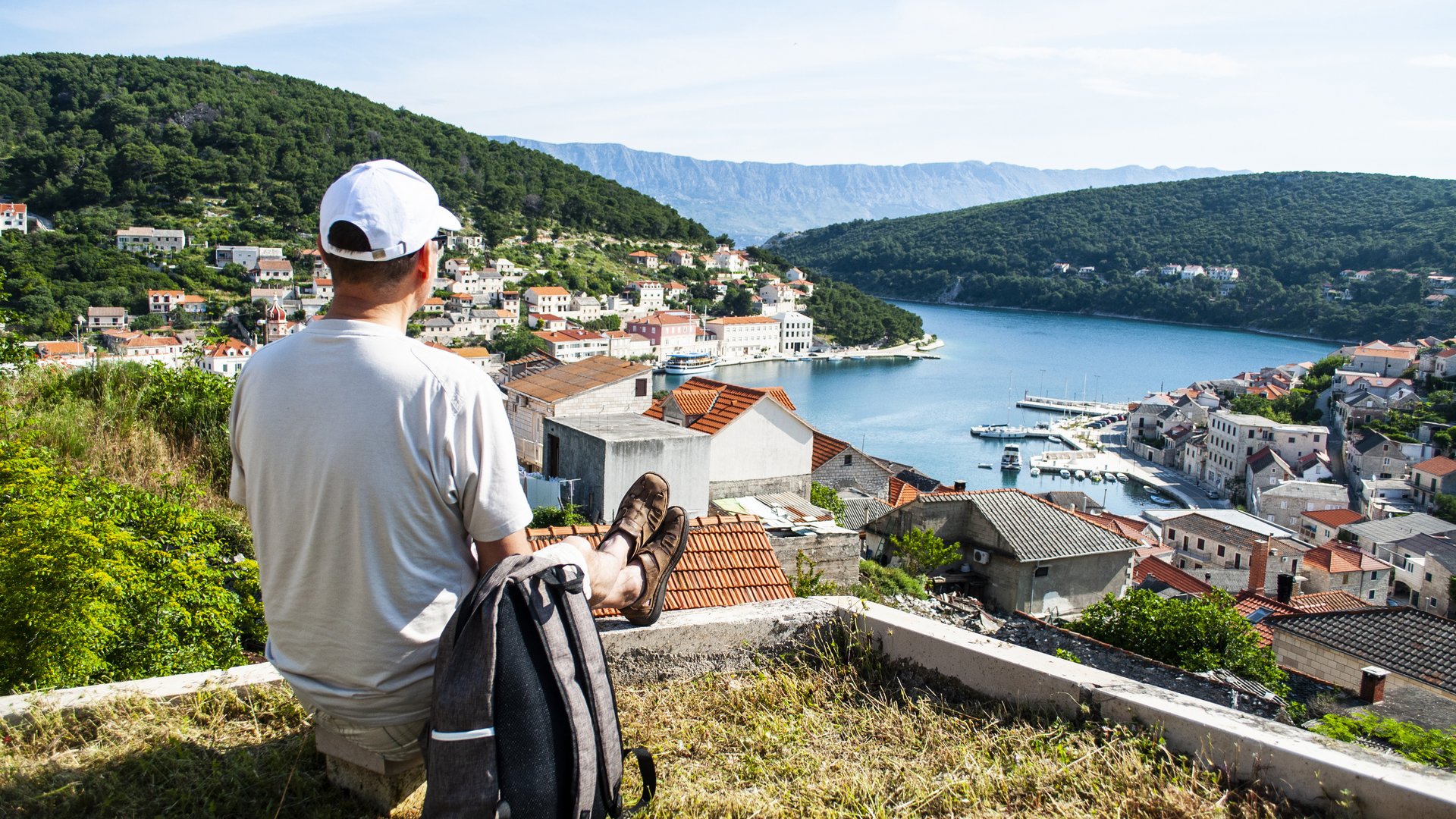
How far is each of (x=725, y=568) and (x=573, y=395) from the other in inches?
348

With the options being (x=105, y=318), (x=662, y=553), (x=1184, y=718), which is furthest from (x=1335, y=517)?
(x=105, y=318)

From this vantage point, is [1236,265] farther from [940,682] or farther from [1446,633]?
[940,682]

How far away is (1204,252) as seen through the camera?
8450 cm

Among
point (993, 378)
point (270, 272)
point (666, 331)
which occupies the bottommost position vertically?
point (993, 378)

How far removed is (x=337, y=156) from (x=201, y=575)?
66.5 m

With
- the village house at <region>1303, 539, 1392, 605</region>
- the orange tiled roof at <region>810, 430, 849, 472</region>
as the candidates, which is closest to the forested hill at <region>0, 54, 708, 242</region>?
the orange tiled roof at <region>810, 430, 849, 472</region>

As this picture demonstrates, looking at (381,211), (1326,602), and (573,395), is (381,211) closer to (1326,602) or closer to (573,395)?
(573,395)

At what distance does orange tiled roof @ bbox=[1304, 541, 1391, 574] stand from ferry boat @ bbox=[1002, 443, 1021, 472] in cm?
1264

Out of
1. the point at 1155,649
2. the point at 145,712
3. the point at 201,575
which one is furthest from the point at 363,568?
the point at 1155,649

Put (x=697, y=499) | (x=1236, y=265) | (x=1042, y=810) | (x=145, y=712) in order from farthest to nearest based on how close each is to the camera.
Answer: (x=1236, y=265) < (x=697, y=499) < (x=145, y=712) < (x=1042, y=810)

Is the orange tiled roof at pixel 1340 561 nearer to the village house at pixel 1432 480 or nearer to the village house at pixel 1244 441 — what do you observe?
the village house at pixel 1432 480

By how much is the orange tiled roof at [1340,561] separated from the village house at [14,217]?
168 ft

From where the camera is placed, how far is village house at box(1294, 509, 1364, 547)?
997 inches

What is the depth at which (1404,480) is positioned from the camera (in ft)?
102
